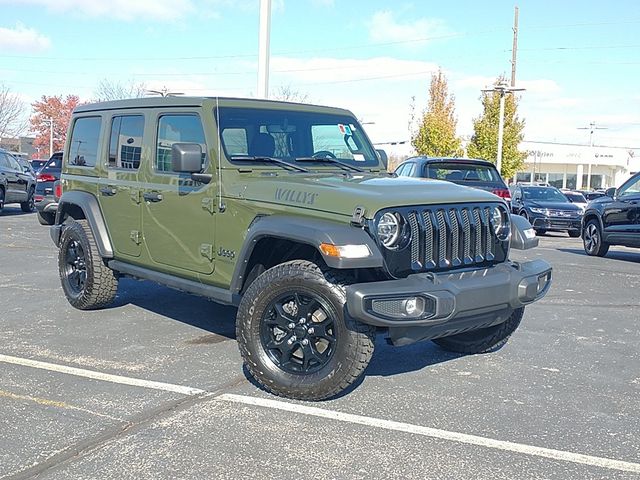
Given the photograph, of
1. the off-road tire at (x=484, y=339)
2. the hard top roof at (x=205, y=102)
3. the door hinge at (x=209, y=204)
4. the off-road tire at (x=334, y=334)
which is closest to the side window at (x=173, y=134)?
the hard top roof at (x=205, y=102)

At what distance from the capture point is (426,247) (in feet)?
14.9

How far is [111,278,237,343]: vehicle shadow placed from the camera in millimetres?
6523

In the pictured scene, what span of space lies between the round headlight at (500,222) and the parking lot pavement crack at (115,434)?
2.11m

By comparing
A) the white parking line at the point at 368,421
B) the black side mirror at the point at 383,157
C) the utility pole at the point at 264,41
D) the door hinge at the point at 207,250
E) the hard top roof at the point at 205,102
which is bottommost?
the white parking line at the point at 368,421

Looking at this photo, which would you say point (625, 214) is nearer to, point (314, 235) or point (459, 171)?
point (459, 171)

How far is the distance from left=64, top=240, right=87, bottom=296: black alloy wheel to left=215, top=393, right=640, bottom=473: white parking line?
2980 millimetres

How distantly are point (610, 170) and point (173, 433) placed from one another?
77.2 m

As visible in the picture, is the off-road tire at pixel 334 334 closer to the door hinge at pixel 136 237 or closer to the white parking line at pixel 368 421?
the white parking line at pixel 368 421

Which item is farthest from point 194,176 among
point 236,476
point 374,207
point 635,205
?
point 635,205

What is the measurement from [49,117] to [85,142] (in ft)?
238

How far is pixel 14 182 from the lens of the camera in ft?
63.0

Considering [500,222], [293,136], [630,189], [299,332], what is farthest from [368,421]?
[630,189]

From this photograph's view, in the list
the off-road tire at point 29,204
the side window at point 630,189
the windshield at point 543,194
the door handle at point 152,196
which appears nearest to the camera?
the door handle at point 152,196

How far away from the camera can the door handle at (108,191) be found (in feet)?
21.2
